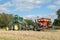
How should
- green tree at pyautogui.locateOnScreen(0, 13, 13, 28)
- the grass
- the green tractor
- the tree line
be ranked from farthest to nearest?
green tree at pyautogui.locateOnScreen(0, 13, 13, 28)
the tree line
the green tractor
the grass

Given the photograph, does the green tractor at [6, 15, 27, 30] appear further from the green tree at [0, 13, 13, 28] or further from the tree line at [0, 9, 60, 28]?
the green tree at [0, 13, 13, 28]

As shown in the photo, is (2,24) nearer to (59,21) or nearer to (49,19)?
(59,21)

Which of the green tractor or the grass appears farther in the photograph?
the green tractor

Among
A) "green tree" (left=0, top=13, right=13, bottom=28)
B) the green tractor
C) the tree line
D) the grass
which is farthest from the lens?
"green tree" (left=0, top=13, right=13, bottom=28)

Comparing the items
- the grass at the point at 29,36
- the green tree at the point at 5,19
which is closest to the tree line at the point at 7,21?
the green tree at the point at 5,19

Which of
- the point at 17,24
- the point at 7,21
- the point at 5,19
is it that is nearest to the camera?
the point at 17,24

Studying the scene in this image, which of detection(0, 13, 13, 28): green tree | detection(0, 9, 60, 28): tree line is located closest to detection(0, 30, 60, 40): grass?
A: detection(0, 9, 60, 28): tree line

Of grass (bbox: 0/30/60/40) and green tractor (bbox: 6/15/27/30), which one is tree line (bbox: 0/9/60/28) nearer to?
green tractor (bbox: 6/15/27/30)

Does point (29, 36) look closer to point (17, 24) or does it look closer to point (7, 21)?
point (17, 24)

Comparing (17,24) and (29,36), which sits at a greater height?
(29,36)

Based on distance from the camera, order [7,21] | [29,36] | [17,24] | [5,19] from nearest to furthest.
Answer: [29,36] < [17,24] < [7,21] < [5,19]

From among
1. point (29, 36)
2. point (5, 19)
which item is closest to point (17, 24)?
point (29, 36)

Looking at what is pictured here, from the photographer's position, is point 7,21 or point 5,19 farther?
point 5,19

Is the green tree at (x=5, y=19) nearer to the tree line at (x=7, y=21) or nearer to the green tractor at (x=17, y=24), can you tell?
the tree line at (x=7, y=21)
